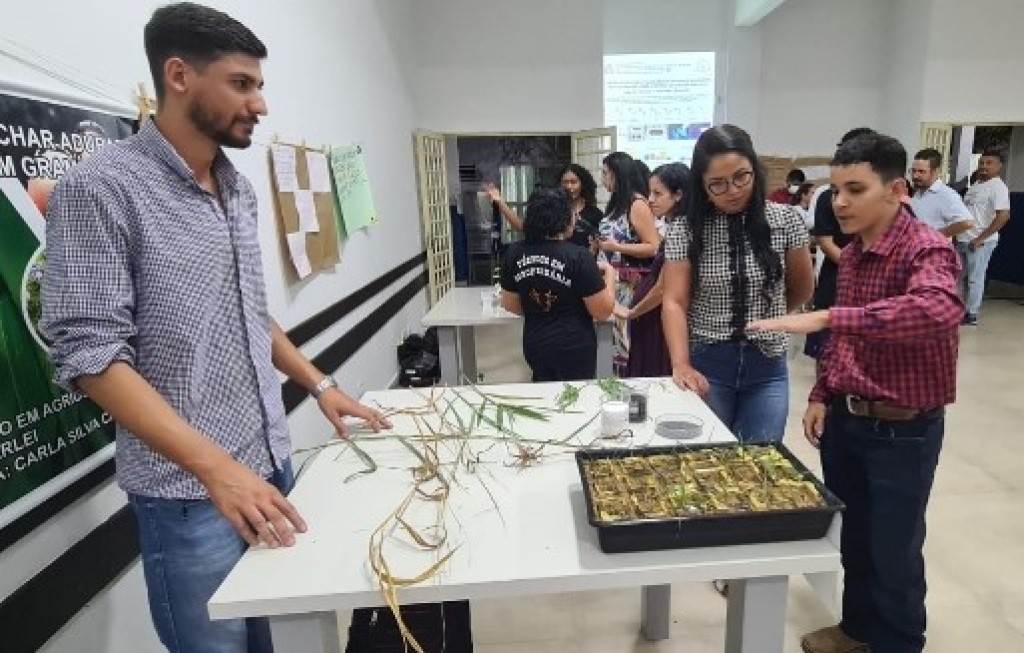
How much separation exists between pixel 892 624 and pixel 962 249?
5260mm

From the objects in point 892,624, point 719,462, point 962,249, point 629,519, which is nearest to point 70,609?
point 629,519

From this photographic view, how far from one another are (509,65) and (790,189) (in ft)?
9.98

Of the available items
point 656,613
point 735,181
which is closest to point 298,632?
point 656,613

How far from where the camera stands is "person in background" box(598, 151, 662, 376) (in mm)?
3254

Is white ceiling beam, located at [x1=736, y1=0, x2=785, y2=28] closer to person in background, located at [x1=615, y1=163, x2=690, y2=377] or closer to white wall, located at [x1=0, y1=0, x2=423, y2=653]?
white wall, located at [x1=0, y1=0, x2=423, y2=653]

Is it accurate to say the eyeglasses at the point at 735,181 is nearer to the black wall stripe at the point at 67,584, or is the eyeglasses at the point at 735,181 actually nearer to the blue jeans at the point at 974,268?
the black wall stripe at the point at 67,584

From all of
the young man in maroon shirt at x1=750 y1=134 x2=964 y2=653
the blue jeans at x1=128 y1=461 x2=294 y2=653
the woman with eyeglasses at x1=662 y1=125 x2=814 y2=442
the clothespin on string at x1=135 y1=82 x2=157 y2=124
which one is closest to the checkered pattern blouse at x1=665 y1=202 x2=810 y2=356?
the woman with eyeglasses at x1=662 y1=125 x2=814 y2=442

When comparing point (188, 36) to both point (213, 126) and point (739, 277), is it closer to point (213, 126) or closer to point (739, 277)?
point (213, 126)

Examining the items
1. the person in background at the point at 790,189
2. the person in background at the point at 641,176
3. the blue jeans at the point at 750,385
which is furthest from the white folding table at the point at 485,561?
the person in background at the point at 790,189

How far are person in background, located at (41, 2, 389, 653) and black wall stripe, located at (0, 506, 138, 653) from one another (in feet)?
0.94

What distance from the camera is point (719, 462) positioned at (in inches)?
45.9

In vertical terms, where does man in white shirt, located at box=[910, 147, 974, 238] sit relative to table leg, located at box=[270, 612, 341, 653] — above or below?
above

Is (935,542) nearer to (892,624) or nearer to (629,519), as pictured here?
(892,624)

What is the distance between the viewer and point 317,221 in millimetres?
2814
